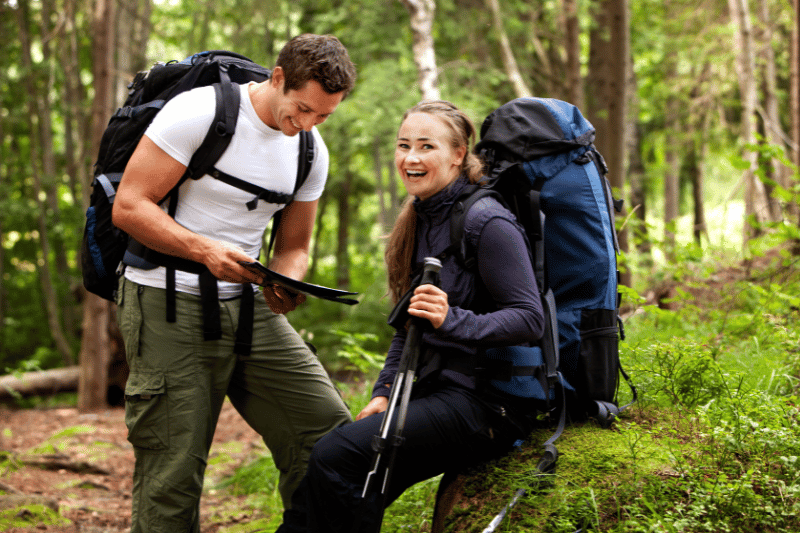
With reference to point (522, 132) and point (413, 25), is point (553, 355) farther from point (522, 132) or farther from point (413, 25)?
point (413, 25)

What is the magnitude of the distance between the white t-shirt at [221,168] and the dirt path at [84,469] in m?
2.34

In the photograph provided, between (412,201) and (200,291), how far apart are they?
1.03 metres

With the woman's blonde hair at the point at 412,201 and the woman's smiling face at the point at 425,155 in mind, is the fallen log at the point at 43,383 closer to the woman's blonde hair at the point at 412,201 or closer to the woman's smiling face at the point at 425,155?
the woman's blonde hair at the point at 412,201

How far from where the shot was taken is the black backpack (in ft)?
9.34

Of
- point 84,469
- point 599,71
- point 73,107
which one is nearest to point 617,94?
point 599,71

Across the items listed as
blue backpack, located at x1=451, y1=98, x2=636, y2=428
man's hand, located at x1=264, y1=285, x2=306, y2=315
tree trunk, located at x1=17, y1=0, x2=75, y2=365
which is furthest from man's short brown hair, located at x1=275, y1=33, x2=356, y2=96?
tree trunk, located at x1=17, y1=0, x2=75, y2=365

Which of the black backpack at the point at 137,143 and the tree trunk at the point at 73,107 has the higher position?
the tree trunk at the point at 73,107

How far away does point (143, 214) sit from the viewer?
2.71m

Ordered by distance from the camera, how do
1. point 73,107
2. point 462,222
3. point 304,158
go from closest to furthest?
point 462,222 → point 304,158 → point 73,107

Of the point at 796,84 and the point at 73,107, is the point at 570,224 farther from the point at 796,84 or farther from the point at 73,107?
the point at 73,107

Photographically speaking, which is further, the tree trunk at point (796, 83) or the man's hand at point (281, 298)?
the tree trunk at point (796, 83)

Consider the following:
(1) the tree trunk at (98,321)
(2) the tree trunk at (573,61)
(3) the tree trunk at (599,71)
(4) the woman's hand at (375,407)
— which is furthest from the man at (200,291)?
(3) the tree trunk at (599,71)

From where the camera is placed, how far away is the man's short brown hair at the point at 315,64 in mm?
2738

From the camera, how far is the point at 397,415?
243cm
